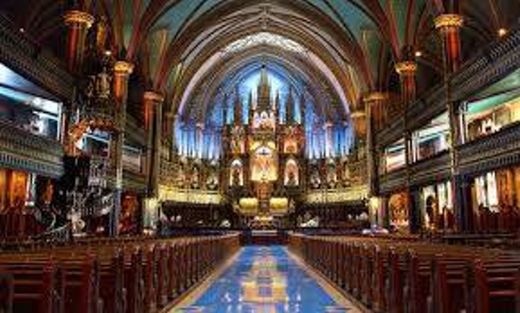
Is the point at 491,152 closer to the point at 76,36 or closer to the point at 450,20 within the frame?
the point at 450,20

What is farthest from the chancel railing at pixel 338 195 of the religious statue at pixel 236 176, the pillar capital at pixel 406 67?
the pillar capital at pixel 406 67

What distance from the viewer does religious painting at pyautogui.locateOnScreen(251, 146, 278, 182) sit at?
125 feet

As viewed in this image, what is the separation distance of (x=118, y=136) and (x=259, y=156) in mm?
17617

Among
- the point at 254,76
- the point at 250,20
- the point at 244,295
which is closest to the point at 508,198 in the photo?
the point at 244,295

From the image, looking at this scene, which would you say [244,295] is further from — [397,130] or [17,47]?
[397,130]

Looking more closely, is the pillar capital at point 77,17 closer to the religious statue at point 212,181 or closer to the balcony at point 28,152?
the balcony at point 28,152

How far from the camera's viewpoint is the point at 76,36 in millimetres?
17125

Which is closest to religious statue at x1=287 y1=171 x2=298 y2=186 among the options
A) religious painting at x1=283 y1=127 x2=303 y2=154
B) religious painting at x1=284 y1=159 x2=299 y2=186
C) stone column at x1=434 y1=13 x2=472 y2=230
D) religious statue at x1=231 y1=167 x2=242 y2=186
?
religious painting at x1=284 y1=159 x2=299 y2=186

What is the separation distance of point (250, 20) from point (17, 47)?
79.5 ft

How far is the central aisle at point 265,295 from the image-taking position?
7.76 meters

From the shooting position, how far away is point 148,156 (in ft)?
95.1

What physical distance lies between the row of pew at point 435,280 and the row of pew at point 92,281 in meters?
3.12

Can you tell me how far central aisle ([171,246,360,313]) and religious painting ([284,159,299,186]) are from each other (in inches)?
991

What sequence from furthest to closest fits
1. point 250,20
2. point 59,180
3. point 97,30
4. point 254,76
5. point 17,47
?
point 254,76, point 250,20, point 97,30, point 59,180, point 17,47
